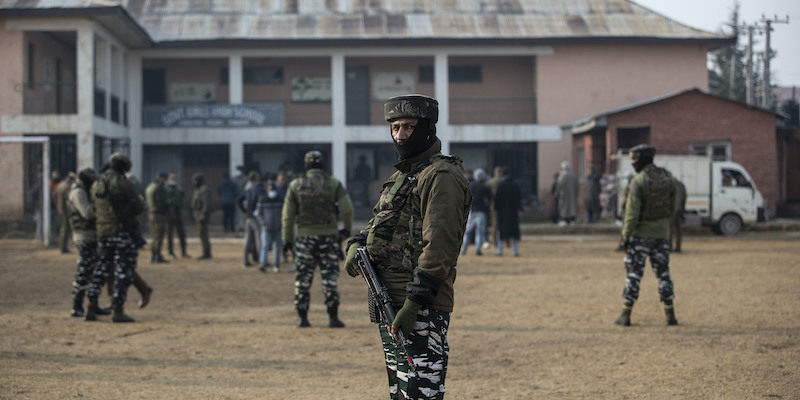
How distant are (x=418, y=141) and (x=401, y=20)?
86.5 feet

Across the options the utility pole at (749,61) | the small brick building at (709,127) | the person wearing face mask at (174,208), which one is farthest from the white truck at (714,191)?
the utility pole at (749,61)

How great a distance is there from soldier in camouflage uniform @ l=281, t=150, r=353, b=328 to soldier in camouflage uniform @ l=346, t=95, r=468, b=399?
14.9 feet

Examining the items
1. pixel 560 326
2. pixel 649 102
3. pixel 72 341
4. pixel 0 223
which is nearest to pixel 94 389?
pixel 72 341

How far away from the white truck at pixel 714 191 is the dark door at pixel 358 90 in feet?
40.1

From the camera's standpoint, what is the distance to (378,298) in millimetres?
3951

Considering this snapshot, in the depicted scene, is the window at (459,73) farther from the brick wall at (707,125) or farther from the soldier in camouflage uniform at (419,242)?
the soldier in camouflage uniform at (419,242)

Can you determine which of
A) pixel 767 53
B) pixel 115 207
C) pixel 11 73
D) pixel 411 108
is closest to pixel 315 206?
pixel 115 207

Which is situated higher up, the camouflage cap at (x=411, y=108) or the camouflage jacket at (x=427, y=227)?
the camouflage cap at (x=411, y=108)

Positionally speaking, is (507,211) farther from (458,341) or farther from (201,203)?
(458,341)

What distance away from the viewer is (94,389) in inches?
246

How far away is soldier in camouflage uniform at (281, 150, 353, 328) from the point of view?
8688mm

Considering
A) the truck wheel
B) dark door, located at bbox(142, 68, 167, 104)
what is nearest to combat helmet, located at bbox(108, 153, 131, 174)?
the truck wheel

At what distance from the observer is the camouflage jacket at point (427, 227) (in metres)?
3.76

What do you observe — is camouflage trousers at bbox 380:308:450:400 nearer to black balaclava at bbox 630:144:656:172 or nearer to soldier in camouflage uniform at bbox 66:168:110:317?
black balaclava at bbox 630:144:656:172
